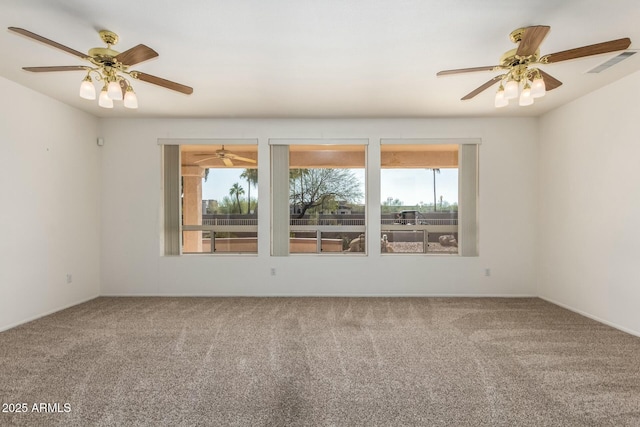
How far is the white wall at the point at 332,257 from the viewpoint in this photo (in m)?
4.85

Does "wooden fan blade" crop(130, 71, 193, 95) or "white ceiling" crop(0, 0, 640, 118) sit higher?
"white ceiling" crop(0, 0, 640, 118)

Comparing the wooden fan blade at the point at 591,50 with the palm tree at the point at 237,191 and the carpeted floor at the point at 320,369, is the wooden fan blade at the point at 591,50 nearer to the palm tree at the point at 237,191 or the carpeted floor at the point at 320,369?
the carpeted floor at the point at 320,369

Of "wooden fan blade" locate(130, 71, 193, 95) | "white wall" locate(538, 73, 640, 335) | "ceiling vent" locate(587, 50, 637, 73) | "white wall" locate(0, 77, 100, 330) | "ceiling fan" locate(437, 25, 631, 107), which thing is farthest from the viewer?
"white wall" locate(0, 77, 100, 330)

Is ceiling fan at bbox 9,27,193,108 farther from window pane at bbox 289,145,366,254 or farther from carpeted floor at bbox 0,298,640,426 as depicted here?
window pane at bbox 289,145,366,254

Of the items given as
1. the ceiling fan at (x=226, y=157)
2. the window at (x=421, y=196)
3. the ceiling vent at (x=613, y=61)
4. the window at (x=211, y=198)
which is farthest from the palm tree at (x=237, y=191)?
the ceiling vent at (x=613, y=61)

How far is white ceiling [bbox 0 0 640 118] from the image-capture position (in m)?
2.27

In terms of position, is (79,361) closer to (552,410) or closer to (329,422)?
(329,422)

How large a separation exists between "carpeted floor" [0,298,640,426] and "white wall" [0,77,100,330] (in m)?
0.40

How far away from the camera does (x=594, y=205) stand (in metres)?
3.82

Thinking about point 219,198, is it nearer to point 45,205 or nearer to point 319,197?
point 319,197

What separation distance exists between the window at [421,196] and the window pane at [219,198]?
2061 millimetres

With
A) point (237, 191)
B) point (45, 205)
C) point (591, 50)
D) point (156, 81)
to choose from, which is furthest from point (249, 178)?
point (591, 50)

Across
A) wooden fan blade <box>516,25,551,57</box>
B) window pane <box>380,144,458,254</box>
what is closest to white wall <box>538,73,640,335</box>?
window pane <box>380,144,458,254</box>

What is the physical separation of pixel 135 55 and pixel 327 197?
3.26 metres
